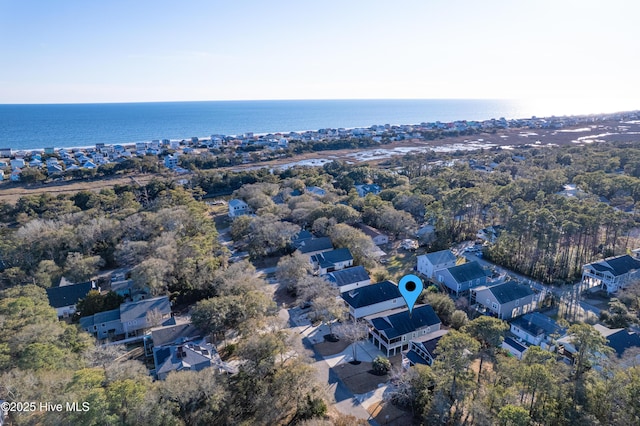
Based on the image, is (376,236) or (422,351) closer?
(422,351)

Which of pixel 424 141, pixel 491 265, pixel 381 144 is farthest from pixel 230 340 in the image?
pixel 424 141

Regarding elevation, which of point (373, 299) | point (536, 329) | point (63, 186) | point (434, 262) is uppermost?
point (63, 186)

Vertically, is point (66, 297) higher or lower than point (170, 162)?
lower

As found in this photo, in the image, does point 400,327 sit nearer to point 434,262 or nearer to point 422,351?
point 422,351

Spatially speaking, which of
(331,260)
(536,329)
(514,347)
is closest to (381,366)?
(514,347)

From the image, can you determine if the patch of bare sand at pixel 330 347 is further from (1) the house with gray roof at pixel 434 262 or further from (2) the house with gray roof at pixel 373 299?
(1) the house with gray roof at pixel 434 262

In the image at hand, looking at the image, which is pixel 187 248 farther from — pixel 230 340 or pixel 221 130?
pixel 221 130

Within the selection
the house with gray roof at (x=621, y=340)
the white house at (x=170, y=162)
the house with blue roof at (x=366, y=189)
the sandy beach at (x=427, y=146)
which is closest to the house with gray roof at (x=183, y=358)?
the house with gray roof at (x=621, y=340)
